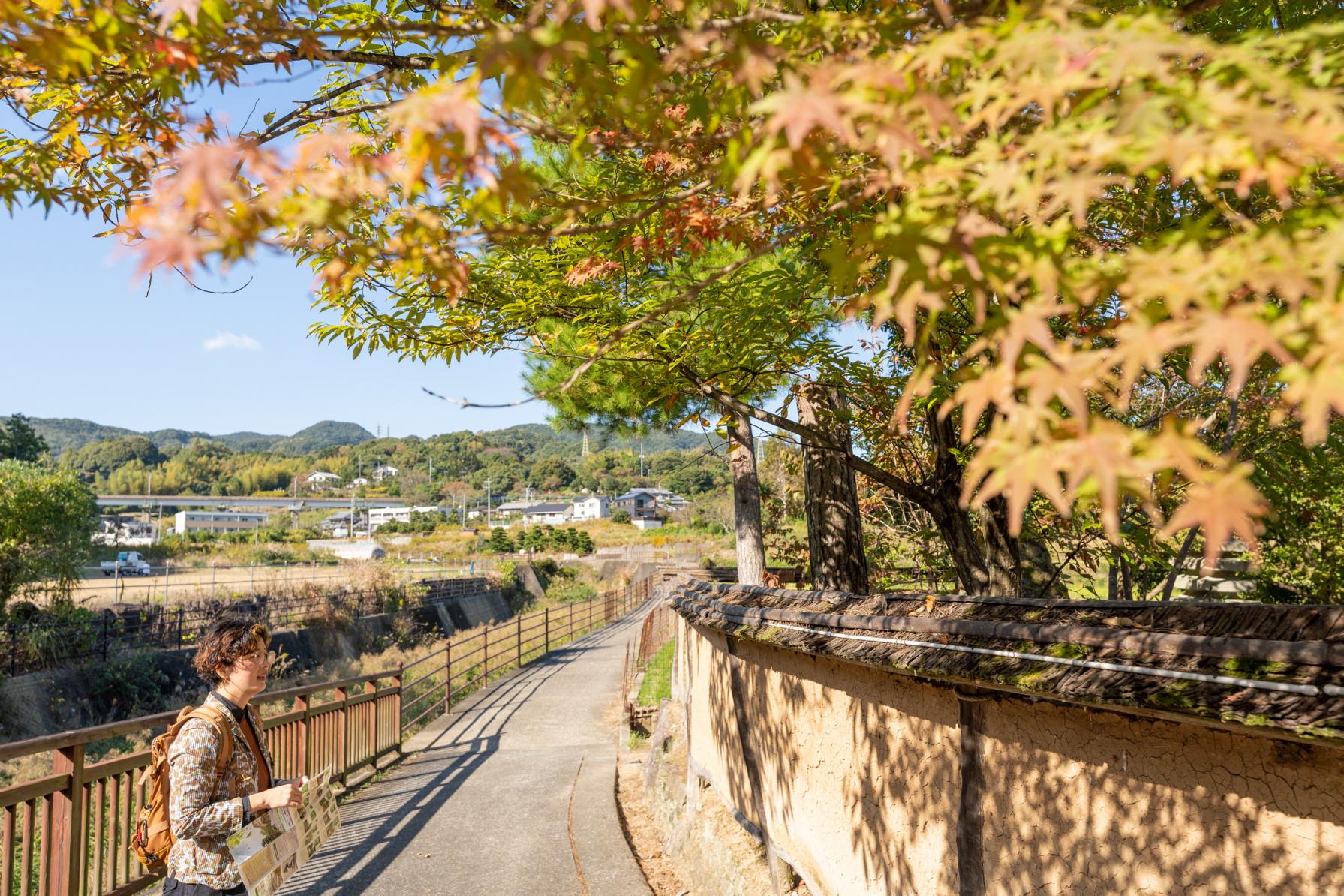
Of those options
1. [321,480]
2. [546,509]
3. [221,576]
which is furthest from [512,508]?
[221,576]

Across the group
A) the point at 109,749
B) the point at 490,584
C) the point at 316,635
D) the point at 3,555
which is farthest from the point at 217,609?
the point at 490,584

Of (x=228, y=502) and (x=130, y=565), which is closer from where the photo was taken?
(x=130, y=565)

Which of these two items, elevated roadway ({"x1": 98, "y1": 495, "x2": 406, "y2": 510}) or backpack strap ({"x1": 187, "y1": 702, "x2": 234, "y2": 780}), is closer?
backpack strap ({"x1": 187, "y1": 702, "x2": 234, "y2": 780})

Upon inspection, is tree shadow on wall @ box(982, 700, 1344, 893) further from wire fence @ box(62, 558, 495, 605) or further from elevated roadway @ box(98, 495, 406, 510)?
elevated roadway @ box(98, 495, 406, 510)

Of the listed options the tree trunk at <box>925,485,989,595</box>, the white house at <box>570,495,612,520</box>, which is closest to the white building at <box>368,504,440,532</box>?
the white house at <box>570,495,612,520</box>

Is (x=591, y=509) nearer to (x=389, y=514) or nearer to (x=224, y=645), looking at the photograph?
(x=389, y=514)

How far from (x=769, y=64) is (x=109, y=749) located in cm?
1695

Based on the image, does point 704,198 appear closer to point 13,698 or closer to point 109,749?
point 109,749

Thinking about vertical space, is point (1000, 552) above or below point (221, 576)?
above

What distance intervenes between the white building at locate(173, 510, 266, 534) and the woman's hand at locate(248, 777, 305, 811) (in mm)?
96551

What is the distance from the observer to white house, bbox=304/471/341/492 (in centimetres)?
15188

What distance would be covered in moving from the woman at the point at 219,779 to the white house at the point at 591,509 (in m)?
104

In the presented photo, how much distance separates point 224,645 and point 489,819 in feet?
15.8

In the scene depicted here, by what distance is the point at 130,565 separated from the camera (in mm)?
44906
